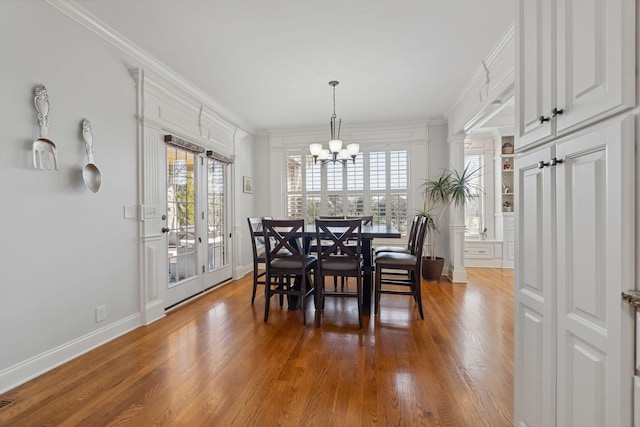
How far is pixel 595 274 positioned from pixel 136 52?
364 centimetres

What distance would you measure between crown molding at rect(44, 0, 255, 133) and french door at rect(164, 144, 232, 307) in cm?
71

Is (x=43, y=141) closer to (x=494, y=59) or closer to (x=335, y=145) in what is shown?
(x=335, y=145)

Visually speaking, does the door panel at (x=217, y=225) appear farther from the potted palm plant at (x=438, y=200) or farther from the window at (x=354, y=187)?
the potted palm plant at (x=438, y=200)

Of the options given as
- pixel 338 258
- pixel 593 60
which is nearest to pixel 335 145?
pixel 338 258

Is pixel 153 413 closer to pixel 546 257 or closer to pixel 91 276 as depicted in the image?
pixel 91 276

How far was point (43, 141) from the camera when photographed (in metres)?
2.03

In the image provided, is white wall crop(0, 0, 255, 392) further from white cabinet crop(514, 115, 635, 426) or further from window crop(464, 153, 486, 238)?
window crop(464, 153, 486, 238)

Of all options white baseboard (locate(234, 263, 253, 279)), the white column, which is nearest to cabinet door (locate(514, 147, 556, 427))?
the white column

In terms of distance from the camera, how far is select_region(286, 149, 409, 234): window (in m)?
5.36

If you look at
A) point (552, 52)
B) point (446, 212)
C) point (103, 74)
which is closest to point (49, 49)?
point (103, 74)

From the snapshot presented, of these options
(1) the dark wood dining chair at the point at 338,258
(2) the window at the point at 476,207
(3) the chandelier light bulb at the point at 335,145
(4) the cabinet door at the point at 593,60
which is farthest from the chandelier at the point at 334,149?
(2) the window at the point at 476,207

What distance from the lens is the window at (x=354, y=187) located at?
17.6 ft

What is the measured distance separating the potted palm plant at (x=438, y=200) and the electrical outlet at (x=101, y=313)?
3859mm

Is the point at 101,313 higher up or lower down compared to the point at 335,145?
lower down
